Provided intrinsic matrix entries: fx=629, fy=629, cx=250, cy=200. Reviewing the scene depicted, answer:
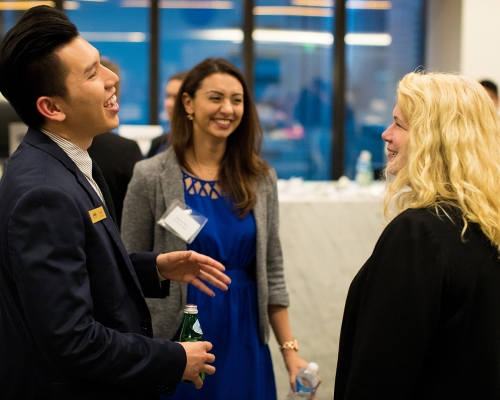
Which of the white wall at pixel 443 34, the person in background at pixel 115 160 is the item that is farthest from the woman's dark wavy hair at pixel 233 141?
the white wall at pixel 443 34

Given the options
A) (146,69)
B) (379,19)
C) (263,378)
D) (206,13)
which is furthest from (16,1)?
(263,378)

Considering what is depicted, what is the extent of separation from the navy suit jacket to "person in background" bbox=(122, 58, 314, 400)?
31.8 inches

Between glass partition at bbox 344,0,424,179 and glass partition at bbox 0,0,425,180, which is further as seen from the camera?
glass partition at bbox 344,0,424,179

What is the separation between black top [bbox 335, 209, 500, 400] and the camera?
4.11 ft

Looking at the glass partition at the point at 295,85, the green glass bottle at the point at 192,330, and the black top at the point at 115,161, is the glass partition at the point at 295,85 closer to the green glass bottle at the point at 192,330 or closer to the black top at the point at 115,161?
the black top at the point at 115,161

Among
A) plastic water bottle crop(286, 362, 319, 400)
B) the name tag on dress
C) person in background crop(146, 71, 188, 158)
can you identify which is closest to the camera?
the name tag on dress

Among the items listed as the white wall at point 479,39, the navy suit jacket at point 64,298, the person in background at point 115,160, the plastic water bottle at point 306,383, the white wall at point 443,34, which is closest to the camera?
the navy suit jacket at point 64,298

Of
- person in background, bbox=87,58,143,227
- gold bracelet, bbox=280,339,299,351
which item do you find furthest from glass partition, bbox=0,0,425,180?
gold bracelet, bbox=280,339,299,351

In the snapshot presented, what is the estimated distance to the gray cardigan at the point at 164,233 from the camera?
2229mm

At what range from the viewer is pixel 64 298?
121 cm

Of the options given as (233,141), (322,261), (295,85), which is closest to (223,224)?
(233,141)

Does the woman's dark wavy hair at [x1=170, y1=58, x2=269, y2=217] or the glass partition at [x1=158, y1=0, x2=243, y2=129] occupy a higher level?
the glass partition at [x1=158, y1=0, x2=243, y2=129]

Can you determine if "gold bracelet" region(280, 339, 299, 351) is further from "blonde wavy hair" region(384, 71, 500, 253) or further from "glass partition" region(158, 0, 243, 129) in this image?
"glass partition" region(158, 0, 243, 129)

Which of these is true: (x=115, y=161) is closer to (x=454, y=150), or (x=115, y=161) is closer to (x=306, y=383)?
(x=306, y=383)
